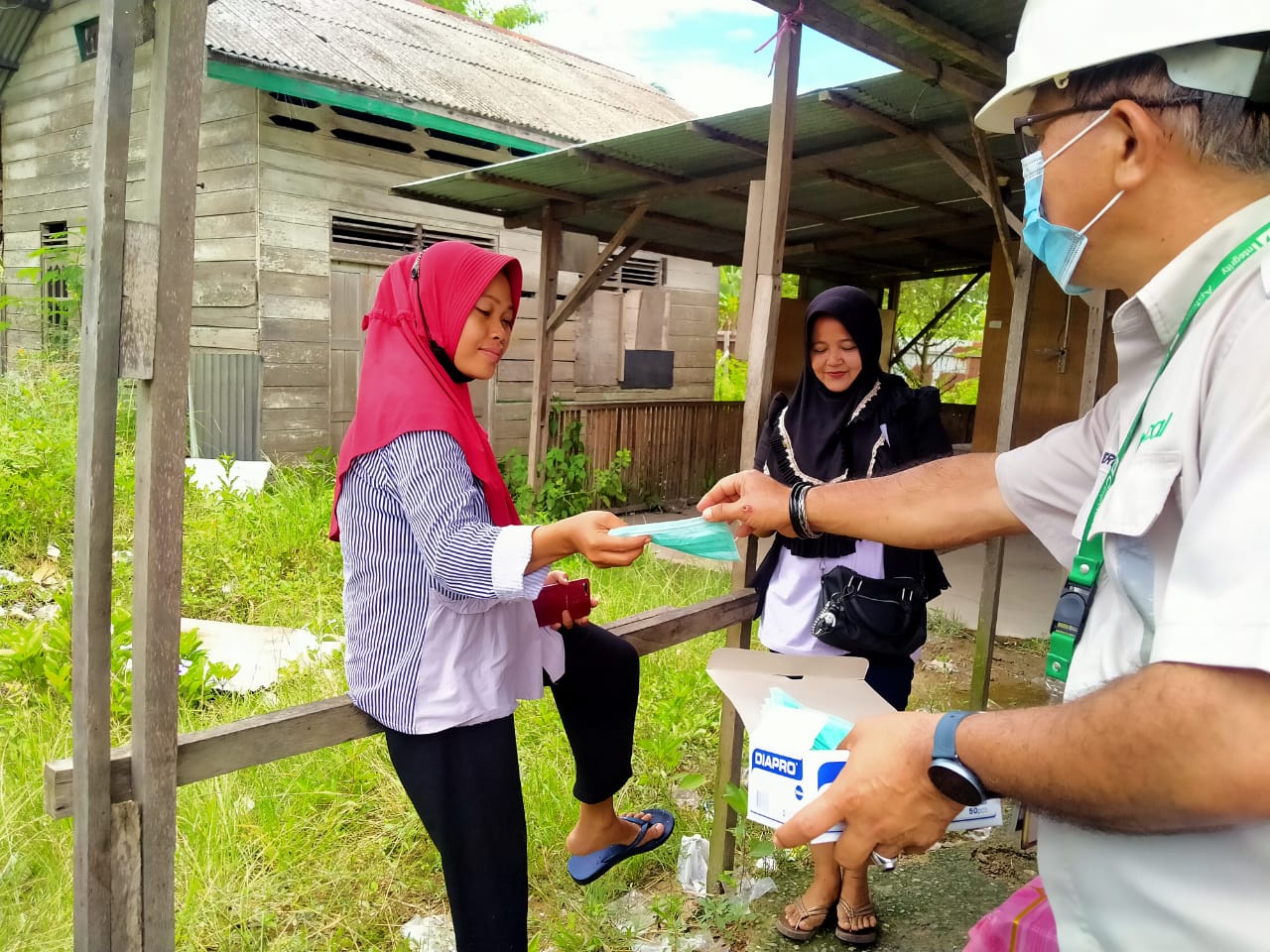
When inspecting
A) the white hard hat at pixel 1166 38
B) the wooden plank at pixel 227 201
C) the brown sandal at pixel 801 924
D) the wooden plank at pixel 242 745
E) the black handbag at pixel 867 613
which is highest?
the wooden plank at pixel 227 201

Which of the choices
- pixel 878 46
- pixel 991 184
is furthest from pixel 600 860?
pixel 991 184

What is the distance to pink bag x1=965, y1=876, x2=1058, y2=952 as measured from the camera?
1.19 meters

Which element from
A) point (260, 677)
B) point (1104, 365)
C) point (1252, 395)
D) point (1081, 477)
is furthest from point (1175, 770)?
point (1104, 365)

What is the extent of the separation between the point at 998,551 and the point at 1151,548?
3031 mm

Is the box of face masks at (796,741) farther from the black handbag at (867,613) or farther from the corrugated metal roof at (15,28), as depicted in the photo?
the corrugated metal roof at (15,28)

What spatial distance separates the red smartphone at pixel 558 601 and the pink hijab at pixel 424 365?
0.81 feet

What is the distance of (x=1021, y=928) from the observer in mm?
1211

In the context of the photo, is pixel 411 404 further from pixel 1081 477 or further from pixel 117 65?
pixel 1081 477

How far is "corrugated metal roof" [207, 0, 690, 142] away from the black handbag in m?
5.81

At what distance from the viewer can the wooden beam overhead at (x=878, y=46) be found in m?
2.38

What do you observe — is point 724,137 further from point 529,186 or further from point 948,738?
point 948,738

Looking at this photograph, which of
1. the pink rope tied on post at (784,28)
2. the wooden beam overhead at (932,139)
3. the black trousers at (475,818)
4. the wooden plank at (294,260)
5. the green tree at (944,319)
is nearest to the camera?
the black trousers at (475,818)

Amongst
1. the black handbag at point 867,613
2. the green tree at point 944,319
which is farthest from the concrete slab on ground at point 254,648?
the green tree at point 944,319

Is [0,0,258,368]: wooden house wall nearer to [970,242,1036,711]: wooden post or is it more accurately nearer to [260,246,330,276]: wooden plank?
[260,246,330,276]: wooden plank
